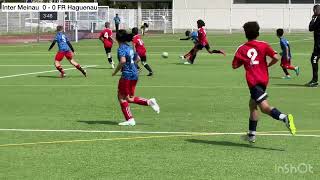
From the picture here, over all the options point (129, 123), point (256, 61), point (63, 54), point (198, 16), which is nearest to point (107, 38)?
point (63, 54)

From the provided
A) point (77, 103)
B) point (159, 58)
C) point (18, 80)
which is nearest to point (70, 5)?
point (159, 58)

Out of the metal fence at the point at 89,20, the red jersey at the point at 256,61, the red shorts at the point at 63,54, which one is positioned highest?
the metal fence at the point at 89,20

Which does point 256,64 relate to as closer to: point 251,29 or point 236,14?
point 251,29

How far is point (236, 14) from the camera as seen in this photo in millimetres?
74875

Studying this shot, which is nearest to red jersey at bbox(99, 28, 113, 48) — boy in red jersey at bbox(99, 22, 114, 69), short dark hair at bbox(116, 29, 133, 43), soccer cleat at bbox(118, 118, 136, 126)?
boy in red jersey at bbox(99, 22, 114, 69)

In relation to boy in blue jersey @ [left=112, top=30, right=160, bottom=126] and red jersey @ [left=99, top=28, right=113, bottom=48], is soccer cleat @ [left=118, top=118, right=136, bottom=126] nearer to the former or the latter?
boy in blue jersey @ [left=112, top=30, right=160, bottom=126]

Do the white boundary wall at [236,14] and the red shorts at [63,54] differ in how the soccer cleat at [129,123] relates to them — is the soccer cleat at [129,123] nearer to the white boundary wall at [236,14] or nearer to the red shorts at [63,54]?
the red shorts at [63,54]

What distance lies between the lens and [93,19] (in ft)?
225

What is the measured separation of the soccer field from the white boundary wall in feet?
172

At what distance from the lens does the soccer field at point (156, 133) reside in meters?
9.06

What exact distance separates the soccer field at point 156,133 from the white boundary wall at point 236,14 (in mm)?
52295

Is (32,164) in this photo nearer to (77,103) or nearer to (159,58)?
(77,103)

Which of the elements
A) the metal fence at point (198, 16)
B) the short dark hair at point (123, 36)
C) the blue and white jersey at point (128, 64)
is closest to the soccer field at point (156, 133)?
the blue and white jersey at point (128, 64)

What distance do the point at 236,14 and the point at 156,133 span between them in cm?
6399
